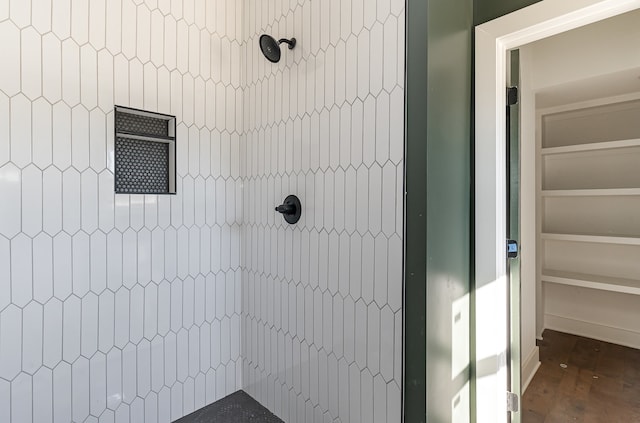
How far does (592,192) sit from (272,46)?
8.80 ft

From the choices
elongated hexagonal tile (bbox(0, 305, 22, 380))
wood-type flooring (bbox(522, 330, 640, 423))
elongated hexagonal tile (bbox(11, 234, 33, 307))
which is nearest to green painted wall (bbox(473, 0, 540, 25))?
elongated hexagonal tile (bbox(11, 234, 33, 307))

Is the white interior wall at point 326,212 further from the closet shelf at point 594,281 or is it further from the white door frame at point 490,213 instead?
the closet shelf at point 594,281

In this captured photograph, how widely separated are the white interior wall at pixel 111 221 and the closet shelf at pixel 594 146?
2.59 meters

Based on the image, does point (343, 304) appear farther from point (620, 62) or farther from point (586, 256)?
point (586, 256)

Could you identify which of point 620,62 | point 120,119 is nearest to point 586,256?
point 620,62

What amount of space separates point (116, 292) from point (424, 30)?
1.37 m

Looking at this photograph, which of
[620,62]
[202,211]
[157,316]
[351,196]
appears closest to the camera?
[351,196]

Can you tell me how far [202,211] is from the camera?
56.4 inches

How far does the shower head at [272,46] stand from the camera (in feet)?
4.11

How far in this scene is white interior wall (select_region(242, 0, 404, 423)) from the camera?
0.97 metres

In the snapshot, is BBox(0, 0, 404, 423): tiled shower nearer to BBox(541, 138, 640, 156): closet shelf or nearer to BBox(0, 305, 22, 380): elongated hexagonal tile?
BBox(0, 305, 22, 380): elongated hexagonal tile

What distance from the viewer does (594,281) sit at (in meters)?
2.45

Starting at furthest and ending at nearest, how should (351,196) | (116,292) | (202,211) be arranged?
1. (202,211)
2. (116,292)
3. (351,196)

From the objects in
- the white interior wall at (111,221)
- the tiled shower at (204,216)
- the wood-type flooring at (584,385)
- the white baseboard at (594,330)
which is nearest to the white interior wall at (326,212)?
the tiled shower at (204,216)
